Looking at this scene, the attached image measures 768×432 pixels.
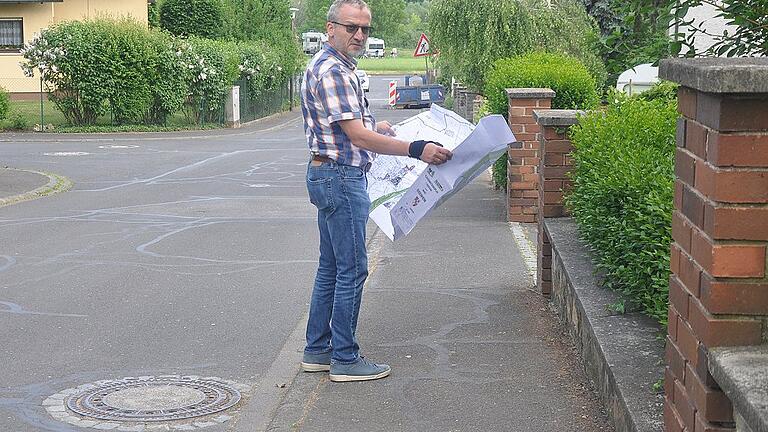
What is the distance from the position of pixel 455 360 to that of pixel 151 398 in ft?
5.58

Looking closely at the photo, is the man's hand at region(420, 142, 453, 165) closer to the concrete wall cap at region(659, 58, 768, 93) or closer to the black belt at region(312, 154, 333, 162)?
the black belt at region(312, 154, 333, 162)

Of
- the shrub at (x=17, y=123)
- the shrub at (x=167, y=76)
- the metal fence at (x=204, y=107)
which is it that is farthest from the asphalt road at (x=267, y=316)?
the metal fence at (x=204, y=107)

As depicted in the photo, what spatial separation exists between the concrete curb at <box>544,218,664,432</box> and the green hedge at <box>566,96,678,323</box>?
11cm

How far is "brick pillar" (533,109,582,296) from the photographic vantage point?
774 cm

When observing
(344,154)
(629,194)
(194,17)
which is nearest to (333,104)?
(344,154)

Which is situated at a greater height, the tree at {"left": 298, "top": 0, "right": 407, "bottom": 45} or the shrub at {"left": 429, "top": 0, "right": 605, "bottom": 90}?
the tree at {"left": 298, "top": 0, "right": 407, "bottom": 45}

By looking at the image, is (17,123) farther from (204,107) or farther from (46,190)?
(46,190)

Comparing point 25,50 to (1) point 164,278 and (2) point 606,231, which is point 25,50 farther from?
(2) point 606,231

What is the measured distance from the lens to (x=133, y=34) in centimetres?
3284

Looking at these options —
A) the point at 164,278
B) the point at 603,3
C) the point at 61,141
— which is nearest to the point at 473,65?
the point at 603,3

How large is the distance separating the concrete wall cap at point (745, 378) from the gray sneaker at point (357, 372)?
123 inches

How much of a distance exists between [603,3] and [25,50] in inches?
660

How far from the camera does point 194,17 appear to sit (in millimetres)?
49062

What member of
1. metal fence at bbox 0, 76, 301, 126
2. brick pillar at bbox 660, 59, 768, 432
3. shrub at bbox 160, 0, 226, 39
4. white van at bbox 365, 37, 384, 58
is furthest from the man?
white van at bbox 365, 37, 384, 58
